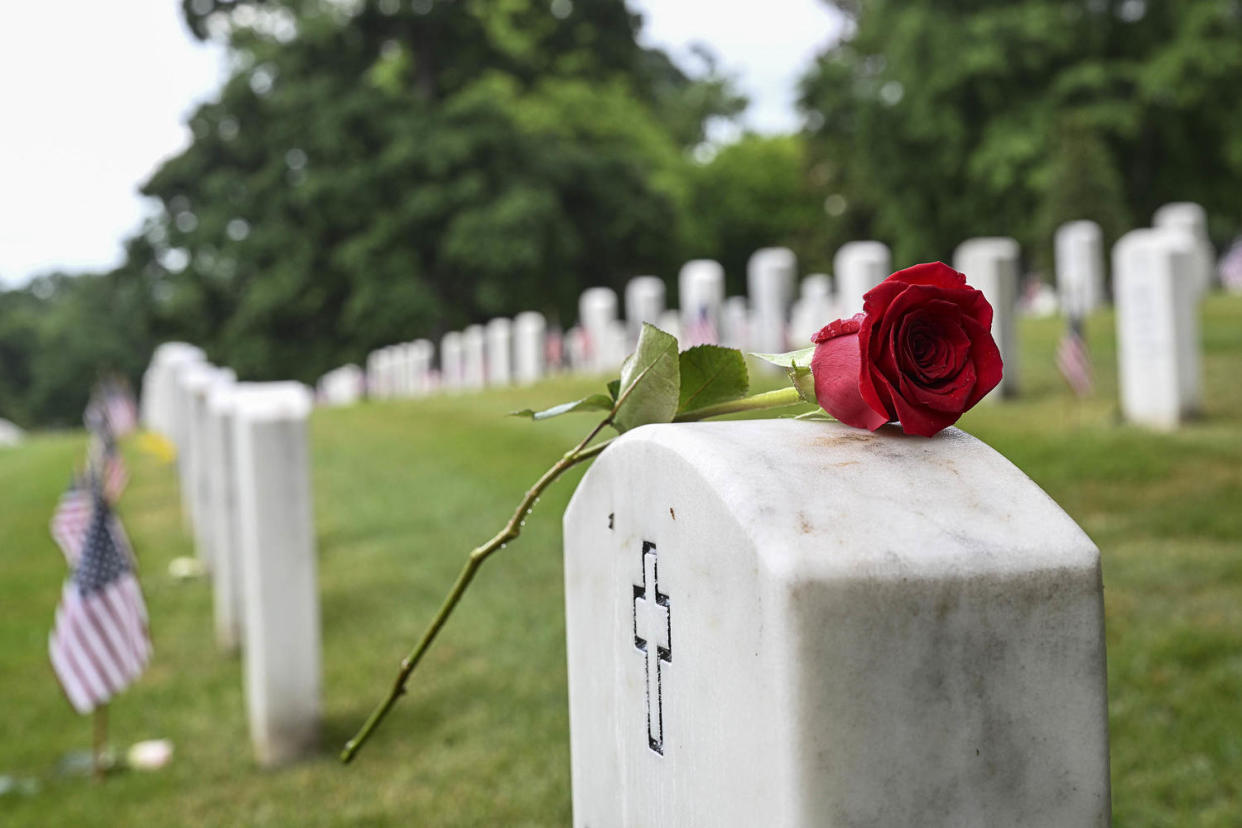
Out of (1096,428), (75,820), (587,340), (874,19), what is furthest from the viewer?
(874,19)

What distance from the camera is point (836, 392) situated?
1.37m

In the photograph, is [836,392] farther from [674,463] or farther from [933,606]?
[933,606]

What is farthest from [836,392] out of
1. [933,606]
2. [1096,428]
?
[1096,428]

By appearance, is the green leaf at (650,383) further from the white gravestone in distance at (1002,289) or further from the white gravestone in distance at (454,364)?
the white gravestone in distance at (454,364)

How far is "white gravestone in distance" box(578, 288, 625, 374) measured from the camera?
17.8 meters

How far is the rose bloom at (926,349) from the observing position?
1.27 metres

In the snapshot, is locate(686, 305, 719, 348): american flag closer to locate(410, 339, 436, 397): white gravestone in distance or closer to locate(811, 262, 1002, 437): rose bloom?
locate(410, 339, 436, 397): white gravestone in distance

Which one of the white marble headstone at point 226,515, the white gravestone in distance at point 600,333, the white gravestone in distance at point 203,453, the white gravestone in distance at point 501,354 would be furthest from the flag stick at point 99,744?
the white gravestone in distance at point 501,354

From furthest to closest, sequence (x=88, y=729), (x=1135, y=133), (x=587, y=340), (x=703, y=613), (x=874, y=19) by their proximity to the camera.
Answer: (x=874, y=19) < (x=1135, y=133) < (x=587, y=340) < (x=88, y=729) < (x=703, y=613)

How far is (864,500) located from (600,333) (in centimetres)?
1689

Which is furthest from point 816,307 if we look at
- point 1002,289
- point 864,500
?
point 864,500

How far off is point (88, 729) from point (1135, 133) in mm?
24009

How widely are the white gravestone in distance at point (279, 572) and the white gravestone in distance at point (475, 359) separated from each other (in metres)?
16.0

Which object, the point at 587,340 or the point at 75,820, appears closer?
the point at 75,820
